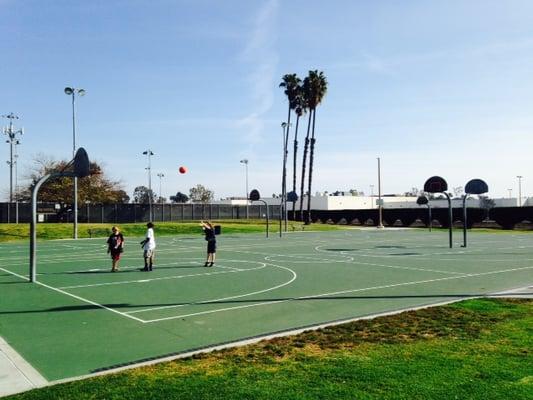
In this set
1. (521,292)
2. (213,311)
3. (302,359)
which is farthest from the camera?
(521,292)

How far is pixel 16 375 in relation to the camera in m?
7.23

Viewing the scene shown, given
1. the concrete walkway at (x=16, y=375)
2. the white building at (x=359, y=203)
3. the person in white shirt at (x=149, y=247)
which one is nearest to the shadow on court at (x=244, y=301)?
the concrete walkway at (x=16, y=375)

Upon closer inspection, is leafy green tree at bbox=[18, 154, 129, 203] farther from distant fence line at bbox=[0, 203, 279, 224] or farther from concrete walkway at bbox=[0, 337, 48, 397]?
concrete walkway at bbox=[0, 337, 48, 397]

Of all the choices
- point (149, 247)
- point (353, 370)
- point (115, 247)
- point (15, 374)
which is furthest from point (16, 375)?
point (115, 247)

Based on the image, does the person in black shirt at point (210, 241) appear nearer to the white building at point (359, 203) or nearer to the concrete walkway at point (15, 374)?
the concrete walkway at point (15, 374)

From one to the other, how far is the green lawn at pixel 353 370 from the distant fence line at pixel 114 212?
5680 cm

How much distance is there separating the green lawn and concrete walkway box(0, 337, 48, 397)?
34 cm

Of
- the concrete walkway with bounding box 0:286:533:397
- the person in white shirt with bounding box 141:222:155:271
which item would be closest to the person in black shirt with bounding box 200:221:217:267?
the person in white shirt with bounding box 141:222:155:271

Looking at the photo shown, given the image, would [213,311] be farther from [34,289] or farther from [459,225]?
[459,225]

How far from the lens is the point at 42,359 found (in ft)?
26.6

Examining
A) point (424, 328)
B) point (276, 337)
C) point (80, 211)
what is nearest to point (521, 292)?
point (424, 328)

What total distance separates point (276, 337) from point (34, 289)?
9510mm

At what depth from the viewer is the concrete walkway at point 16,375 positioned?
6682mm

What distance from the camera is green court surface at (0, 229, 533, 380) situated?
9.09m
